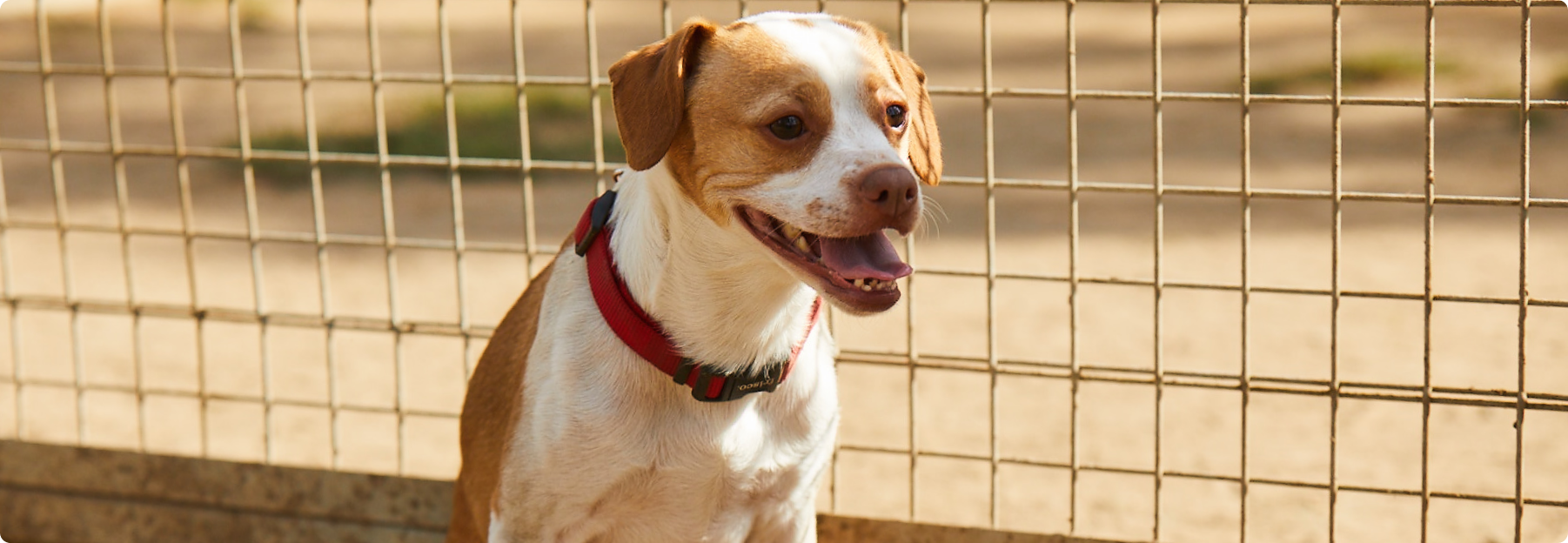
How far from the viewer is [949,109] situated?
10.7m

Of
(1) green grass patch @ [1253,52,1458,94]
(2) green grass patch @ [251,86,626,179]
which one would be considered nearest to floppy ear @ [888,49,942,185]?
(2) green grass patch @ [251,86,626,179]

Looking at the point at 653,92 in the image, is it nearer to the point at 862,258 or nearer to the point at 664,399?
the point at 862,258

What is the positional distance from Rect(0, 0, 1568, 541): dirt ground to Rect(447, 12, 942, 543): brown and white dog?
0.36 meters

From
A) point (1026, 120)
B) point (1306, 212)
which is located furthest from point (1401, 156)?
point (1026, 120)

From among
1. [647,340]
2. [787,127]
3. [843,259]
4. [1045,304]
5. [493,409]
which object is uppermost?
[787,127]

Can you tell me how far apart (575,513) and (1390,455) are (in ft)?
9.61

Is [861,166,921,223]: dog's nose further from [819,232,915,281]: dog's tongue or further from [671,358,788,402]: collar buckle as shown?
[671,358,788,402]: collar buckle

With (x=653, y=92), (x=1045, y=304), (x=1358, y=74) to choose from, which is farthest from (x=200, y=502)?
(x=1358, y=74)

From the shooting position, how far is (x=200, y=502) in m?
3.97

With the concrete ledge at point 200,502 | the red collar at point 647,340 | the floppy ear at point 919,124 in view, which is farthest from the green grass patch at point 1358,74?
the red collar at point 647,340

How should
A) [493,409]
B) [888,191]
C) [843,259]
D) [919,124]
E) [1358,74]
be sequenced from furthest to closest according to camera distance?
1. [1358,74]
2. [493,409]
3. [919,124]
4. [843,259]
5. [888,191]

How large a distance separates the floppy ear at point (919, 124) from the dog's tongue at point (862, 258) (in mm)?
313

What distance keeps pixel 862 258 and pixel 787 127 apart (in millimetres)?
252

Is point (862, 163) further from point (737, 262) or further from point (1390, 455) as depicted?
point (1390, 455)
